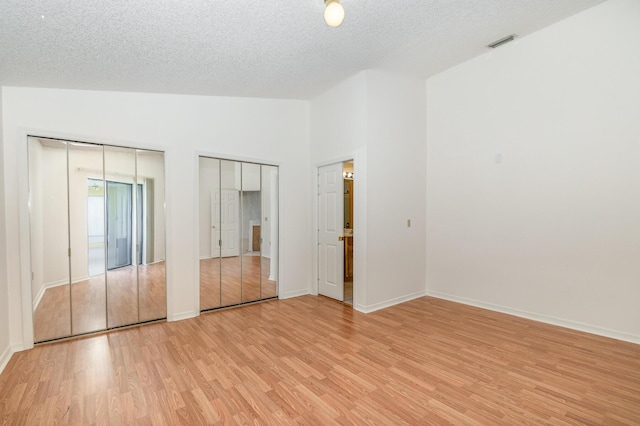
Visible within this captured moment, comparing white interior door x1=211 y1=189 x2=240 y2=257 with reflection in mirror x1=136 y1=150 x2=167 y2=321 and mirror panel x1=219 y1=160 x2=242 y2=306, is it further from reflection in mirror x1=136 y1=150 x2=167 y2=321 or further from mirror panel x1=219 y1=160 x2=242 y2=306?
reflection in mirror x1=136 y1=150 x2=167 y2=321

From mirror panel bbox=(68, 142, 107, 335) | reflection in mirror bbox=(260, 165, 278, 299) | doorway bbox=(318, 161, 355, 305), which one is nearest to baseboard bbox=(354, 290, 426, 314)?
doorway bbox=(318, 161, 355, 305)

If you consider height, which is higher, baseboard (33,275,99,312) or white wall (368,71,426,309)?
white wall (368,71,426,309)

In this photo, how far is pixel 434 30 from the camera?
129 inches

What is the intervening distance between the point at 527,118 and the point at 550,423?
3531 millimetres

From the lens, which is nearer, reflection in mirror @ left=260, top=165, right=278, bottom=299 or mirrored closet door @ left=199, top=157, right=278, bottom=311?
mirrored closet door @ left=199, top=157, right=278, bottom=311

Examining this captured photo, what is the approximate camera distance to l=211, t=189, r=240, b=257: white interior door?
431 cm

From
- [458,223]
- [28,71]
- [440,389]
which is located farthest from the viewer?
[458,223]

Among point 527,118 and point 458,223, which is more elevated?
point 527,118

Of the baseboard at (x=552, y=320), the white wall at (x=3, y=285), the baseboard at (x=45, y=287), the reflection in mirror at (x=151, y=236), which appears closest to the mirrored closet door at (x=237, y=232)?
the reflection in mirror at (x=151, y=236)

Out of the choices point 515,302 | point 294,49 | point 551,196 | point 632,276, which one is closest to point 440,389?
point 515,302

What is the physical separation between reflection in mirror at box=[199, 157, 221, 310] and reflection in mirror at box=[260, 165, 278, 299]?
785 mm

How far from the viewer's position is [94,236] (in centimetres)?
348

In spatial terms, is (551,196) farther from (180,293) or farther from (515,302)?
(180,293)

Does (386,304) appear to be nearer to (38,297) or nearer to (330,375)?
(330,375)
